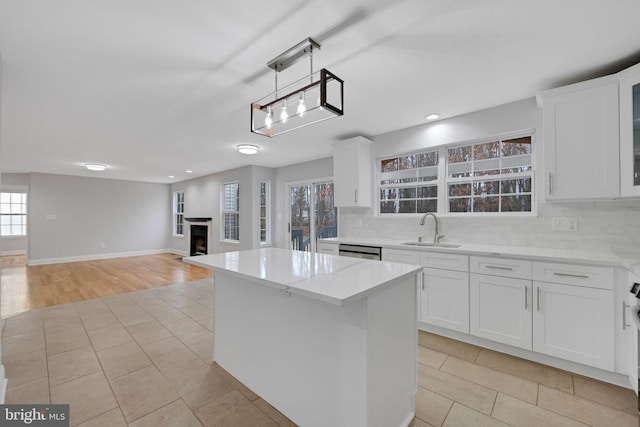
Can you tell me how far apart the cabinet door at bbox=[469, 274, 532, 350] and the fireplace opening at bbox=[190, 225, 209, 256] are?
6.79 metres

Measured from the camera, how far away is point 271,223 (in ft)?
21.6

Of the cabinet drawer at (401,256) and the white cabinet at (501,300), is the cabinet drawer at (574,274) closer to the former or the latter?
the white cabinet at (501,300)

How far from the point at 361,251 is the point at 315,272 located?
1.85 m

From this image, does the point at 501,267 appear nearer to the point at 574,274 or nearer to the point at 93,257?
the point at 574,274

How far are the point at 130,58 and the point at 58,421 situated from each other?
2.44 metres

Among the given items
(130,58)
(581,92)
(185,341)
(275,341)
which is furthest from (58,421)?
(581,92)

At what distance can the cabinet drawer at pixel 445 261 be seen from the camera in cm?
265

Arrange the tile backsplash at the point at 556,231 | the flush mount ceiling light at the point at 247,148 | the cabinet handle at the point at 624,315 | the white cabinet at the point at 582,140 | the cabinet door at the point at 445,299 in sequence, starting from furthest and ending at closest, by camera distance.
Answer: the flush mount ceiling light at the point at 247,148 → the cabinet door at the point at 445,299 → the tile backsplash at the point at 556,231 → the white cabinet at the point at 582,140 → the cabinet handle at the point at 624,315

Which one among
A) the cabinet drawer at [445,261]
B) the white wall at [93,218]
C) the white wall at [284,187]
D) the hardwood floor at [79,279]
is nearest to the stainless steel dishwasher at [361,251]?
the cabinet drawer at [445,261]

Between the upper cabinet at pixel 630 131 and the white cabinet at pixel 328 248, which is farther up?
the upper cabinet at pixel 630 131

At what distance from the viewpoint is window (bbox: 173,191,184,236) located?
29.7 ft

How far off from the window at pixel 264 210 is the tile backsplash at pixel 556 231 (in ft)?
12.0

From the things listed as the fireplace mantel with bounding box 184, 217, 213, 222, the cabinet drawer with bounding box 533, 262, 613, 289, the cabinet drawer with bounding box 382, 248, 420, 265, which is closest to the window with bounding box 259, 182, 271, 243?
the fireplace mantel with bounding box 184, 217, 213, 222

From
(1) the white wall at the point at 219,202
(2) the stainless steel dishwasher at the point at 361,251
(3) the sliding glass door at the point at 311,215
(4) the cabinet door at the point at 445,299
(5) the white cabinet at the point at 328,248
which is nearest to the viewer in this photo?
(4) the cabinet door at the point at 445,299
